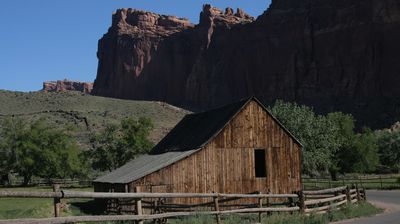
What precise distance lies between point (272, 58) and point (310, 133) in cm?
10538

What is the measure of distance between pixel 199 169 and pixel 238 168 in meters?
2.18

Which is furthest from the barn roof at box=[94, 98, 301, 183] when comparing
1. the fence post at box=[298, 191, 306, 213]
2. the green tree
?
the green tree

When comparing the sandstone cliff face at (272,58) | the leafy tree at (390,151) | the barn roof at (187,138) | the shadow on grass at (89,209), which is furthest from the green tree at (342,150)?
the sandstone cliff face at (272,58)

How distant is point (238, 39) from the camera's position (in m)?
164

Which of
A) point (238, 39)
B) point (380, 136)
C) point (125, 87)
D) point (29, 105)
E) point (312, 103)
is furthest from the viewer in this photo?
point (125, 87)

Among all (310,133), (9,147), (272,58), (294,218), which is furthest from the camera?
(272,58)

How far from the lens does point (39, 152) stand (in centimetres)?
6356

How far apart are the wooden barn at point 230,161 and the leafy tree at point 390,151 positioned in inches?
1714

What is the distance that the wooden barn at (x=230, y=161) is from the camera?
2608 centimetres

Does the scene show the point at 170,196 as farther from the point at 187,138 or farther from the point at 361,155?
the point at 361,155

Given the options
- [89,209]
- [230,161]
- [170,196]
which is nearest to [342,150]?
[230,161]

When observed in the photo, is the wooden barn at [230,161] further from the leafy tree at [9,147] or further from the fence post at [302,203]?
the leafy tree at [9,147]

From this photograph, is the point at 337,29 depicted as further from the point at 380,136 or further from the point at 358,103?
the point at 380,136

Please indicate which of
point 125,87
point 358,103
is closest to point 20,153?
point 358,103
